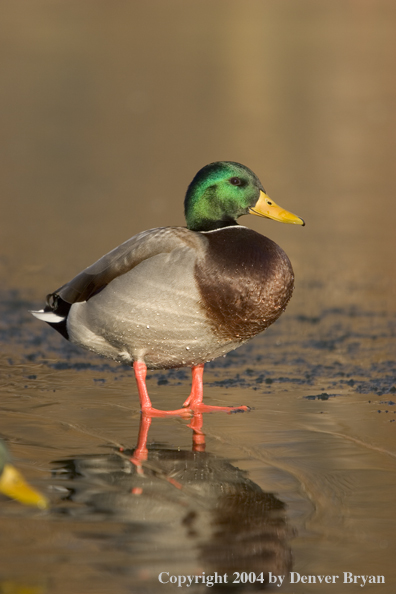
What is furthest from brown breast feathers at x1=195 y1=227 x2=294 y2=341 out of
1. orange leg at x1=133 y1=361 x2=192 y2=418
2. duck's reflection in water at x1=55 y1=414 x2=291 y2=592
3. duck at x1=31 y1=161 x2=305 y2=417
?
duck's reflection in water at x1=55 y1=414 x2=291 y2=592

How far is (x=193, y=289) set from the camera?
13.4 ft

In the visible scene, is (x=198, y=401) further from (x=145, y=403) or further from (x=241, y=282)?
(x=241, y=282)

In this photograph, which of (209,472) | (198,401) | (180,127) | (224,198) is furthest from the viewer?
(180,127)

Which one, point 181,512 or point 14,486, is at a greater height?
point 14,486

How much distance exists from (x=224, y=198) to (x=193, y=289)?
1.90 ft

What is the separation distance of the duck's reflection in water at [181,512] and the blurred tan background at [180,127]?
3208 millimetres

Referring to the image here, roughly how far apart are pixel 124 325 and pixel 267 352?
1.26m

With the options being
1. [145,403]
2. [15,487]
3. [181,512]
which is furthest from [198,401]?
[15,487]

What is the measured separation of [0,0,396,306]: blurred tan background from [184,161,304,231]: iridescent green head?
2156 millimetres

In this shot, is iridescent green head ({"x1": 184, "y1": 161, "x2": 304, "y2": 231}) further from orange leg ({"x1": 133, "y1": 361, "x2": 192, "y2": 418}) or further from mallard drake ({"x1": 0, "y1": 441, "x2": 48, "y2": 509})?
mallard drake ({"x1": 0, "y1": 441, "x2": 48, "y2": 509})

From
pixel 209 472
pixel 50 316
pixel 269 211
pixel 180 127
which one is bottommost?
pixel 209 472

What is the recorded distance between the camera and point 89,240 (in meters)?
8.16

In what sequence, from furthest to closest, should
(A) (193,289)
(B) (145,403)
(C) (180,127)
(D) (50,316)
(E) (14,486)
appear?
(C) (180,127), (D) (50,316), (B) (145,403), (A) (193,289), (E) (14,486)

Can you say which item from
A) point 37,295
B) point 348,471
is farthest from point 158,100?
point 348,471
